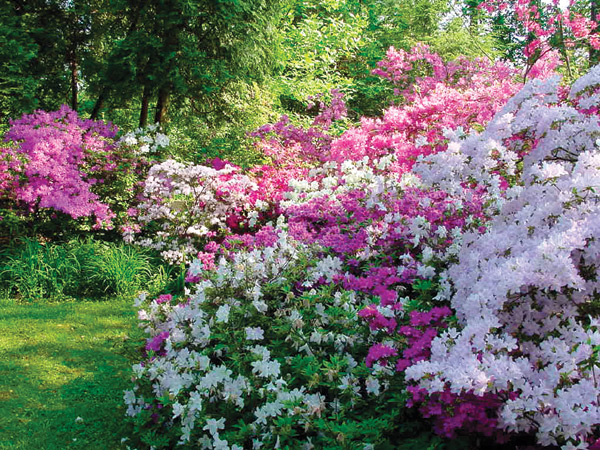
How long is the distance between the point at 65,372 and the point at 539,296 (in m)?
3.59

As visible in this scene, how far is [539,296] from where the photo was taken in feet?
7.28

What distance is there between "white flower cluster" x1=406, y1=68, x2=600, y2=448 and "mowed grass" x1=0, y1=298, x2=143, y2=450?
7.43 ft

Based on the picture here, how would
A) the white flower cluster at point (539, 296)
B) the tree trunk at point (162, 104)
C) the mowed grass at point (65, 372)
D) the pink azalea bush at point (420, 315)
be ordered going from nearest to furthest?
the white flower cluster at point (539, 296) < the pink azalea bush at point (420, 315) < the mowed grass at point (65, 372) < the tree trunk at point (162, 104)

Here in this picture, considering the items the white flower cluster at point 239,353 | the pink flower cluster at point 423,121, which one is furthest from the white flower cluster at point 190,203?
the white flower cluster at point 239,353

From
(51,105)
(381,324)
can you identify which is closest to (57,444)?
(381,324)

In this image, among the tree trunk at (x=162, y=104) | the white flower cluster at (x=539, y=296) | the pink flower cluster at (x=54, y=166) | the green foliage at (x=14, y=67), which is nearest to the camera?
the white flower cluster at (x=539, y=296)

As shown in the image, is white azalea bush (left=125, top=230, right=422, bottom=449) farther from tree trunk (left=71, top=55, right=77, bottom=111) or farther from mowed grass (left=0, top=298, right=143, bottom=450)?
tree trunk (left=71, top=55, right=77, bottom=111)

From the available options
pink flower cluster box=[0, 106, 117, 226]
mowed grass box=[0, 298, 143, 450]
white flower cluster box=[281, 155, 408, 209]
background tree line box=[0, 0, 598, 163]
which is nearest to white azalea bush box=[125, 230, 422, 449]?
mowed grass box=[0, 298, 143, 450]

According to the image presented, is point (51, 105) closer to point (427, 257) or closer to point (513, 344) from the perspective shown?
point (427, 257)

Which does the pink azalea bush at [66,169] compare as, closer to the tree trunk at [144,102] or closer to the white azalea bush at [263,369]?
the tree trunk at [144,102]

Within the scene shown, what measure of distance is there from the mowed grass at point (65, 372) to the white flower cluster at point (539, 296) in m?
2.26

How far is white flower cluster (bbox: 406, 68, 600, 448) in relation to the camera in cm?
183

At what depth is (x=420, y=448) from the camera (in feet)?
7.19

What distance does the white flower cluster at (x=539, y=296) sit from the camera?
183cm
